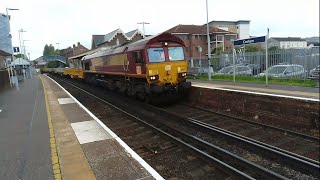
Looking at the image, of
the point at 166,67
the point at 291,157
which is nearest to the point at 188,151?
the point at 291,157

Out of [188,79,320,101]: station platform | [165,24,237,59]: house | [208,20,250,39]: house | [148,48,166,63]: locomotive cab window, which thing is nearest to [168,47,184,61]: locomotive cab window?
[148,48,166,63]: locomotive cab window

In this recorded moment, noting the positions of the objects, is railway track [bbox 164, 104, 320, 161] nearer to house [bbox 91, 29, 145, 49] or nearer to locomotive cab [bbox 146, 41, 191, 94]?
locomotive cab [bbox 146, 41, 191, 94]

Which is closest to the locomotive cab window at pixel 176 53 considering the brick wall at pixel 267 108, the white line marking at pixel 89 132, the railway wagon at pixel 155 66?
the railway wagon at pixel 155 66

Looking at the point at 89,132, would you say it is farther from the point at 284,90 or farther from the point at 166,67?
the point at 284,90

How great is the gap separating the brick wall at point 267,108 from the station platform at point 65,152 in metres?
5.36

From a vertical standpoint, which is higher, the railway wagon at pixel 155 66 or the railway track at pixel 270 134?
the railway wagon at pixel 155 66

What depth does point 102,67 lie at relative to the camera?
69.2ft

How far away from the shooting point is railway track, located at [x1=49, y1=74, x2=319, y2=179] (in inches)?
249

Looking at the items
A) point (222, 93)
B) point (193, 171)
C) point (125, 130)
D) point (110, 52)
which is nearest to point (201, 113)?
point (222, 93)

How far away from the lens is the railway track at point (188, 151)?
632cm

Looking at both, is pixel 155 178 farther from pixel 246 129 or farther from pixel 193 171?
pixel 246 129

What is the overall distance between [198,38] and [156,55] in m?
44.9

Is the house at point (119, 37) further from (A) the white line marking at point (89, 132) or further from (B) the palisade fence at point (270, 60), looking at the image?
(A) the white line marking at point (89, 132)

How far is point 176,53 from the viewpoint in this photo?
46.5 ft
